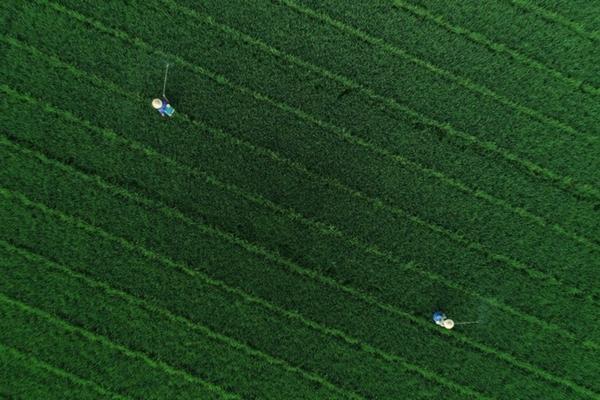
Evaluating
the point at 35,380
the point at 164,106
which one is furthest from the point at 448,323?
the point at 35,380

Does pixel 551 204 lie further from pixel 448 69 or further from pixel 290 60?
pixel 290 60

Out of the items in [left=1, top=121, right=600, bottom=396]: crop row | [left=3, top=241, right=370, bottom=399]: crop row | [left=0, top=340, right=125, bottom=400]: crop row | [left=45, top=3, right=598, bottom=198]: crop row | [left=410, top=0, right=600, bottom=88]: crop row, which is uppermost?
[left=410, top=0, right=600, bottom=88]: crop row

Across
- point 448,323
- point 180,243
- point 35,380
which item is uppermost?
point 180,243

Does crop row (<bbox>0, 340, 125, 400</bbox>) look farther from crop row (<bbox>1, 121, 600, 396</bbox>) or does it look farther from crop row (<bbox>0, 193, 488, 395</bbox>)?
crop row (<bbox>1, 121, 600, 396</bbox>)

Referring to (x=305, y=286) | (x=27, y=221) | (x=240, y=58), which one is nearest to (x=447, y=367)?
(x=305, y=286)

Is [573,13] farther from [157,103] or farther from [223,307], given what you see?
[223,307]

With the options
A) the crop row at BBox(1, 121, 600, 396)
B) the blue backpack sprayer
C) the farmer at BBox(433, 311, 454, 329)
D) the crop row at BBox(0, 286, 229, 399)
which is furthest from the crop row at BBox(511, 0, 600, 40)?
the crop row at BBox(0, 286, 229, 399)

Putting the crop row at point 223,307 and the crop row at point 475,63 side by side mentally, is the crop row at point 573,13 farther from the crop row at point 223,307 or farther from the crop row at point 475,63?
Answer: the crop row at point 223,307
